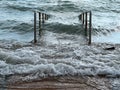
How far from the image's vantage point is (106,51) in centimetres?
1094

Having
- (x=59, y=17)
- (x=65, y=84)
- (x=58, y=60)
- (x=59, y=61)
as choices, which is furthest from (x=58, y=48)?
(x=59, y=17)

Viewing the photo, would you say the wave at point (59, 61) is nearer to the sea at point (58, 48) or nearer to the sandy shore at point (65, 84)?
the sea at point (58, 48)

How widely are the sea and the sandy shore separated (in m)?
0.27

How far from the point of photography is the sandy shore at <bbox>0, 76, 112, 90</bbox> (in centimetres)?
716

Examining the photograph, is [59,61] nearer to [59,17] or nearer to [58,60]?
[58,60]

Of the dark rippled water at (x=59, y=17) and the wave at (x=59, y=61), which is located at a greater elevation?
the dark rippled water at (x=59, y=17)

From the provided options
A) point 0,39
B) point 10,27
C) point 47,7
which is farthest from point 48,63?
point 47,7

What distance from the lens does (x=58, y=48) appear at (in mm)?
11328

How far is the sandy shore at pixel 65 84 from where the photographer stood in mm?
7160

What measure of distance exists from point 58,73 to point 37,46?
3685 mm

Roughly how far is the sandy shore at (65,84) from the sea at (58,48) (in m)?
Result: 0.27

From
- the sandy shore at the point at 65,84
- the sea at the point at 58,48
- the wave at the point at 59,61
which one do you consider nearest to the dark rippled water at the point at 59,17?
Answer: the sea at the point at 58,48

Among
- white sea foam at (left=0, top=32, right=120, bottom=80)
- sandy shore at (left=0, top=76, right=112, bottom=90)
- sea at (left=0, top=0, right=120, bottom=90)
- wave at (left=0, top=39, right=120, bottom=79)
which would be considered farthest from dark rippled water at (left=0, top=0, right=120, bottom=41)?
sandy shore at (left=0, top=76, right=112, bottom=90)

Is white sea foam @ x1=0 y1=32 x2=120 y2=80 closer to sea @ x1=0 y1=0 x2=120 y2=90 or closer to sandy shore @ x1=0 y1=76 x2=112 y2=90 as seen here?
sea @ x1=0 y1=0 x2=120 y2=90
